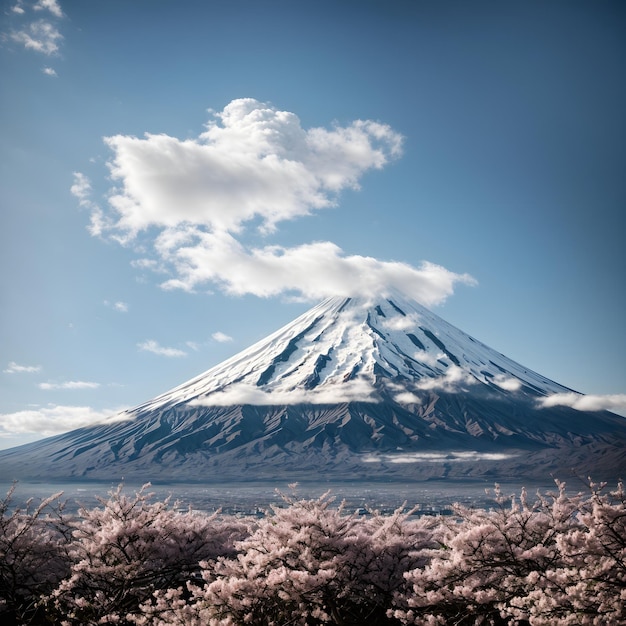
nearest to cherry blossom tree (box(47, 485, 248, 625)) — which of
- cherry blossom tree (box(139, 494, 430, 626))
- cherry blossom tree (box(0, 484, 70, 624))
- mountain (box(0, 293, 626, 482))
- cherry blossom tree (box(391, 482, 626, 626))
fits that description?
cherry blossom tree (box(0, 484, 70, 624))

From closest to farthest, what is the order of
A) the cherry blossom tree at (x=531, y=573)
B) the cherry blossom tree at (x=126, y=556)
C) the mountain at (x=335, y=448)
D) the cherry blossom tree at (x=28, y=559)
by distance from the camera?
1. the cherry blossom tree at (x=531, y=573)
2. the cherry blossom tree at (x=126, y=556)
3. the cherry blossom tree at (x=28, y=559)
4. the mountain at (x=335, y=448)

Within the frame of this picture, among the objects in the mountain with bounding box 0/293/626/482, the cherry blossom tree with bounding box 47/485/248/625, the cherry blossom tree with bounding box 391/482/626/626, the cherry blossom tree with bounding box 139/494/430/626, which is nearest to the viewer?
the cherry blossom tree with bounding box 391/482/626/626

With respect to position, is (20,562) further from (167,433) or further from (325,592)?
(167,433)

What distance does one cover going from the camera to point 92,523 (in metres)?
13.3

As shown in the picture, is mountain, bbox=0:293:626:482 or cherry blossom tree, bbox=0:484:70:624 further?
mountain, bbox=0:293:626:482

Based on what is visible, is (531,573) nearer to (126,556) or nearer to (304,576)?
(304,576)

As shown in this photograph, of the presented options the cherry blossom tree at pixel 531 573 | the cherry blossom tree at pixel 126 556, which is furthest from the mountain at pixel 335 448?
the cherry blossom tree at pixel 531 573

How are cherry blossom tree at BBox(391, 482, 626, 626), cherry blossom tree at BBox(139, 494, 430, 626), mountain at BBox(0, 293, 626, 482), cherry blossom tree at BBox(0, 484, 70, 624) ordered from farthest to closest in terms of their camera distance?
mountain at BBox(0, 293, 626, 482), cherry blossom tree at BBox(0, 484, 70, 624), cherry blossom tree at BBox(139, 494, 430, 626), cherry blossom tree at BBox(391, 482, 626, 626)

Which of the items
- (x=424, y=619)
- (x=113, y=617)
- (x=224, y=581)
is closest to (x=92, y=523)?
(x=113, y=617)

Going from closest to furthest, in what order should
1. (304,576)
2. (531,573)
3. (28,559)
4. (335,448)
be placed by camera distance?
1. (531,573)
2. (304,576)
3. (28,559)
4. (335,448)

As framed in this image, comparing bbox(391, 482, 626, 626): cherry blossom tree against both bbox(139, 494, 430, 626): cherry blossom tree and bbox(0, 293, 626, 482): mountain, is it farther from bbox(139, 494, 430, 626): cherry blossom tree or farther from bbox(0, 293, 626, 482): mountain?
bbox(0, 293, 626, 482): mountain

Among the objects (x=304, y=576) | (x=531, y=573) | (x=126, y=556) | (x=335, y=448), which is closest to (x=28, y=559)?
(x=126, y=556)

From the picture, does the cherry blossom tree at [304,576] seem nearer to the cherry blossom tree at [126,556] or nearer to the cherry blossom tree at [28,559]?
the cherry blossom tree at [126,556]

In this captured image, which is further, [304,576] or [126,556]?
[126,556]
